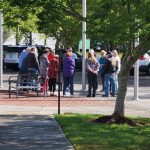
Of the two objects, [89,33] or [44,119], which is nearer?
[89,33]

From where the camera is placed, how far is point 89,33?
1174 centimetres

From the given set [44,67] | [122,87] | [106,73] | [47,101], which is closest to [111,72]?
[106,73]

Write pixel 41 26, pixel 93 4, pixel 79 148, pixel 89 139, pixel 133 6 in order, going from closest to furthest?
pixel 79 148 → pixel 89 139 → pixel 133 6 → pixel 93 4 → pixel 41 26

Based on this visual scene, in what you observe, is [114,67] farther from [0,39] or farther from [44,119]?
[44,119]

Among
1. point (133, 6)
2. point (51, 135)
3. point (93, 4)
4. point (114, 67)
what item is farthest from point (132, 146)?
point (114, 67)

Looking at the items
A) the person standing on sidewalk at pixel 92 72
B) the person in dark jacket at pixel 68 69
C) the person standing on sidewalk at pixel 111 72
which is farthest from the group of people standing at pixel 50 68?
the person standing on sidewalk at pixel 111 72

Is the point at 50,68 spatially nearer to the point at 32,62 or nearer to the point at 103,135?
the point at 32,62

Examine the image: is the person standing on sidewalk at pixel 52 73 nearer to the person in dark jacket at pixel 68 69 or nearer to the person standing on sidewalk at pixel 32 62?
the person in dark jacket at pixel 68 69

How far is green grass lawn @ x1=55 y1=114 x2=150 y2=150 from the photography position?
9258mm

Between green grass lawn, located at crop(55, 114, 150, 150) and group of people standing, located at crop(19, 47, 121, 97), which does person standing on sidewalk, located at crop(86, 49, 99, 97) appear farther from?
green grass lawn, located at crop(55, 114, 150, 150)

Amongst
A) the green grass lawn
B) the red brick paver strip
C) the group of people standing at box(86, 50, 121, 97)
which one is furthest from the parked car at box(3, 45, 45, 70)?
→ the green grass lawn

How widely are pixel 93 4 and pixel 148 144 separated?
402 cm

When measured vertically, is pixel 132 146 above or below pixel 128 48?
below

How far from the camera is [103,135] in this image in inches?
408
